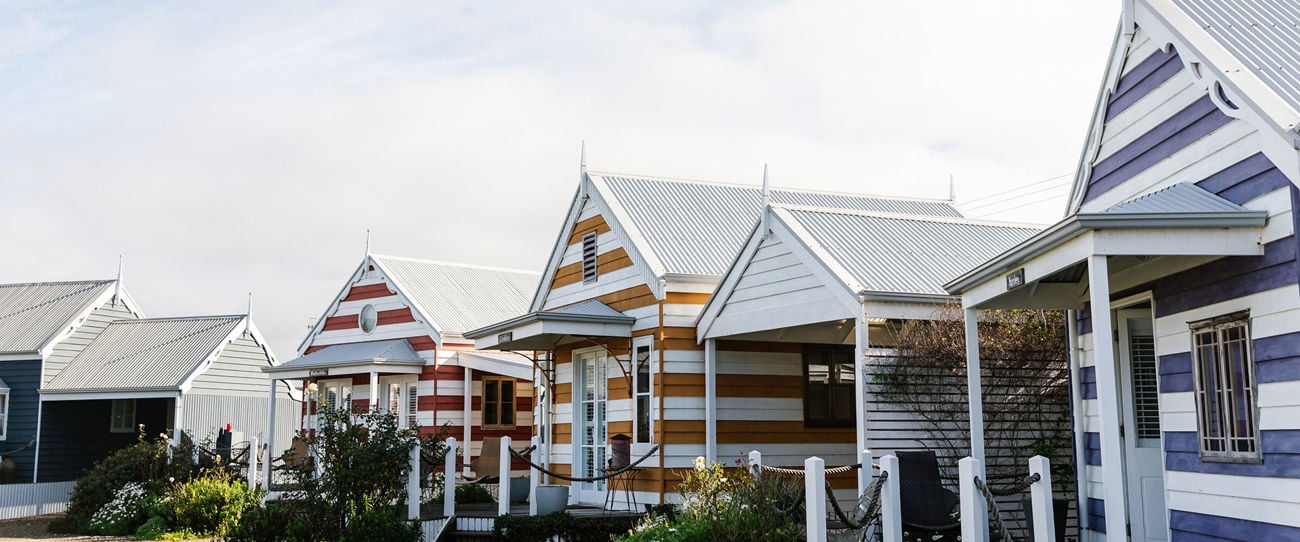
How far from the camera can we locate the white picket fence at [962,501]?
8250 millimetres


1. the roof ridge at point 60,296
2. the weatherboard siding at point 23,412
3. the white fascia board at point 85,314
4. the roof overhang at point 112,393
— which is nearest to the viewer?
the roof overhang at point 112,393

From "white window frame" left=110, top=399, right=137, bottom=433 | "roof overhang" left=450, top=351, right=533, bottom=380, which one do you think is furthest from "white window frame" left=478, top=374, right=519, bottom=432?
"white window frame" left=110, top=399, right=137, bottom=433

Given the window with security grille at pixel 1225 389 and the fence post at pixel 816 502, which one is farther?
the fence post at pixel 816 502

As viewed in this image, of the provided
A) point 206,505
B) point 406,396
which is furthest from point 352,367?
point 206,505

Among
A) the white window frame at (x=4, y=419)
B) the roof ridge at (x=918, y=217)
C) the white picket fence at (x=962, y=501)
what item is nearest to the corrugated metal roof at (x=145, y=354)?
the white window frame at (x=4, y=419)

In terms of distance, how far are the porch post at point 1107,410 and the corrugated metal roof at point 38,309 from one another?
2696 centimetres

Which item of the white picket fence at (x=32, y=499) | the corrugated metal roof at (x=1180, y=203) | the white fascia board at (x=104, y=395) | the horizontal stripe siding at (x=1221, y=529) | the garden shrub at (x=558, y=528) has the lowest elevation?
the white picket fence at (x=32, y=499)

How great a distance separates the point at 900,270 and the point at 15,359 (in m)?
24.1

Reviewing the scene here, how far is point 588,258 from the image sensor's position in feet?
61.3

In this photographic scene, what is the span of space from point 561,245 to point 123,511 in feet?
29.3

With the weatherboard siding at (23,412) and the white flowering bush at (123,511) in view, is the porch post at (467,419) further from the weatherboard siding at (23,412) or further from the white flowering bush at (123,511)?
the weatherboard siding at (23,412)

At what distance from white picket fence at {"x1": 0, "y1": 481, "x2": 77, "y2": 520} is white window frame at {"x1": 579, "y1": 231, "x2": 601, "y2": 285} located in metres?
13.1

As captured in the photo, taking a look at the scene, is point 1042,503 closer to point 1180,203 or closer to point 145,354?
point 1180,203

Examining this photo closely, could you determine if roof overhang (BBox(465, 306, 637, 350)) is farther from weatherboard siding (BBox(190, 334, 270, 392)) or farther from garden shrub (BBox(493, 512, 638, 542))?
weatherboard siding (BBox(190, 334, 270, 392))
